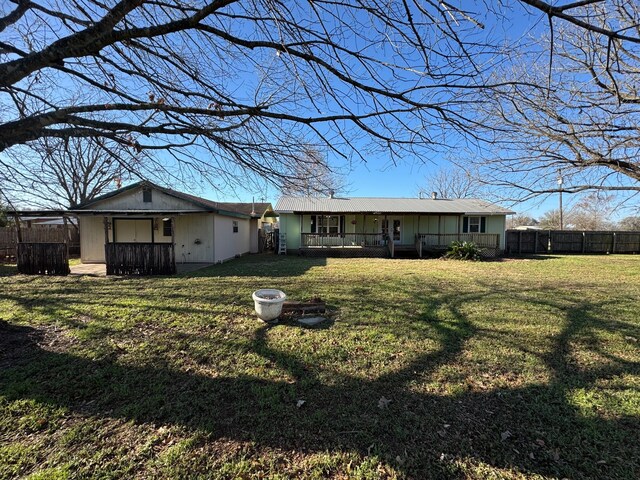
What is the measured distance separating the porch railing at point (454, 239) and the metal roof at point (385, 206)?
141cm

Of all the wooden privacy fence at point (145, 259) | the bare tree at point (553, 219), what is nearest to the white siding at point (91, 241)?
the wooden privacy fence at point (145, 259)

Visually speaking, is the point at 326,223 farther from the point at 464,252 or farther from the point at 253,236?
the point at 464,252

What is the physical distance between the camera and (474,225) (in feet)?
64.2

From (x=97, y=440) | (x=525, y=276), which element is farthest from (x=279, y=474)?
(x=525, y=276)

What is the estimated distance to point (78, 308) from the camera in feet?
19.5

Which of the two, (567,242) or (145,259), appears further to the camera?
(567,242)

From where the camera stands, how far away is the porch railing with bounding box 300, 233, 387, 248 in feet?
56.3

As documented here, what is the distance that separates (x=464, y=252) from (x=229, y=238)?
484 inches

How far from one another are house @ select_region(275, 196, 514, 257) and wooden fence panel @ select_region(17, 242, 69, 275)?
32.4 ft

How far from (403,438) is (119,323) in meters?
4.80

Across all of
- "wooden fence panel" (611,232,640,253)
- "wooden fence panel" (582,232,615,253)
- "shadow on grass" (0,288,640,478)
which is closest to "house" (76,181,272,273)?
"shadow on grass" (0,288,640,478)

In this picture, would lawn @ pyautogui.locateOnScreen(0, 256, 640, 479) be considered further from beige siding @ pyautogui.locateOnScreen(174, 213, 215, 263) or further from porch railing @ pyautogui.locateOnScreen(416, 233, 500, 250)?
porch railing @ pyautogui.locateOnScreen(416, 233, 500, 250)

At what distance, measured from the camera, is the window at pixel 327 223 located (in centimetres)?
1908

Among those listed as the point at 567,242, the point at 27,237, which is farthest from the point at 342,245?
the point at 27,237
